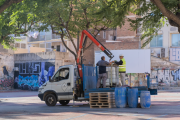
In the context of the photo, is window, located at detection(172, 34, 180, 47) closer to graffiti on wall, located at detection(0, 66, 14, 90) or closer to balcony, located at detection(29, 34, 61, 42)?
balcony, located at detection(29, 34, 61, 42)

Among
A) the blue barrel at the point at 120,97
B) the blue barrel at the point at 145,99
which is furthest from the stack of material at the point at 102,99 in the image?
the blue barrel at the point at 145,99

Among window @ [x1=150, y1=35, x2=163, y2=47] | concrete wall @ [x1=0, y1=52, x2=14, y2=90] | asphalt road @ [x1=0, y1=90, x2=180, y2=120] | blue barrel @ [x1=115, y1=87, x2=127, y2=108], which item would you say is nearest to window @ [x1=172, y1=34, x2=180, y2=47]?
window @ [x1=150, y1=35, x2=163, y2=47]

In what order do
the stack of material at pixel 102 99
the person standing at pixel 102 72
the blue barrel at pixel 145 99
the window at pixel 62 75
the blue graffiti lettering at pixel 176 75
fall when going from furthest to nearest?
the blue graffiti lettering at pixel 176 75 → the window at pixel 62 75 → the person standing at pixel 102 72 → the stack of material at pixel 102 99 → the blue barrel at pixel 145 99

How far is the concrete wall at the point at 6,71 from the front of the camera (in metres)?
33.4

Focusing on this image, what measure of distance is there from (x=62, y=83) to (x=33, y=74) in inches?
775

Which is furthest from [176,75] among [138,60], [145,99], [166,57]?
[145,99]

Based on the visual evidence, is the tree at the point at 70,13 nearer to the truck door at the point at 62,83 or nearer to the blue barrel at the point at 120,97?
the truck door at the point at 62,83

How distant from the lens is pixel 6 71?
34094 mm

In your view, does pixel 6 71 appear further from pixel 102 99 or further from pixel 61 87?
pixel 102 99

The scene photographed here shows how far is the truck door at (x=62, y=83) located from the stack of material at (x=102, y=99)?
1.96 metres

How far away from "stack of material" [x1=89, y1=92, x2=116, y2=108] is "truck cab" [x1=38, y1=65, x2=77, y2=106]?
173cm

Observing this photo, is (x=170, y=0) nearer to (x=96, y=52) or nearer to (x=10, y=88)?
(x=96, y=52)

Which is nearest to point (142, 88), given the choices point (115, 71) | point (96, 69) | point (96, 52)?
point (115, 71)

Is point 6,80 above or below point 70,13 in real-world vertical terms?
below
